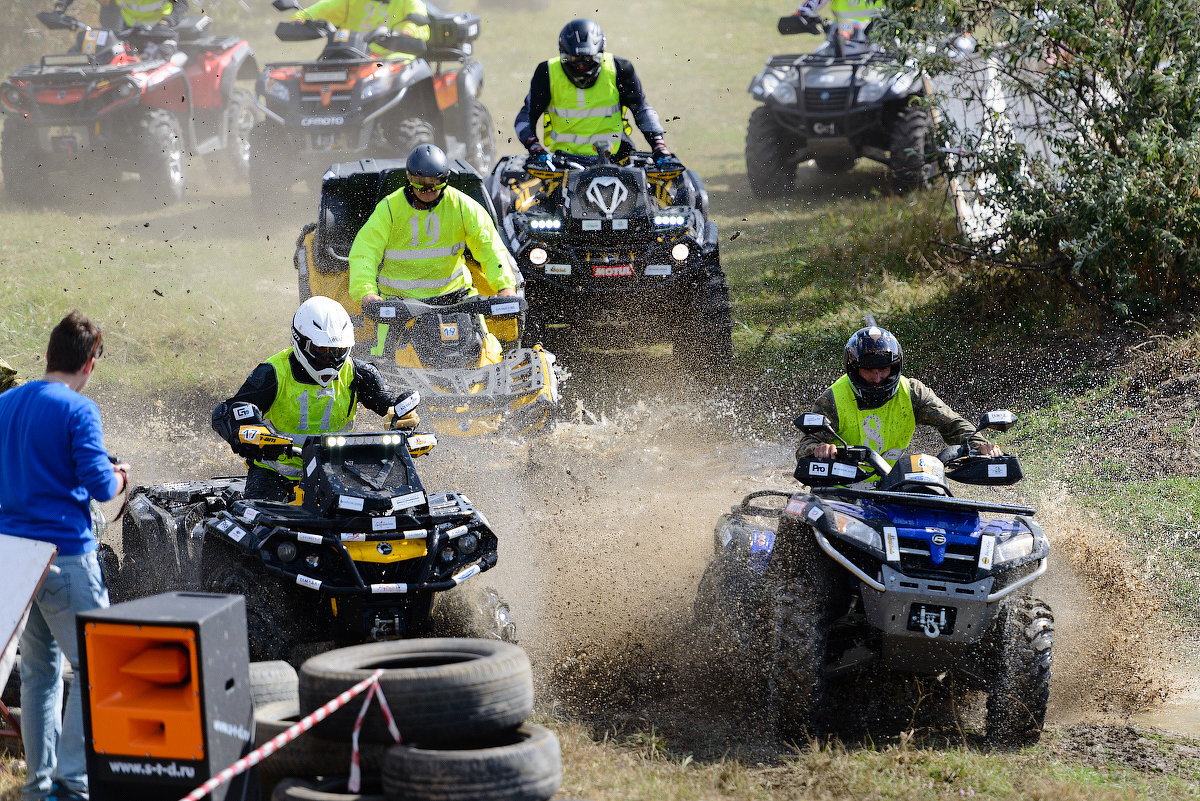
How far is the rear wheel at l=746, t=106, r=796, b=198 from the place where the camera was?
1803cm

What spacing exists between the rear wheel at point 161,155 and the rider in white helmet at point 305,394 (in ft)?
38.7

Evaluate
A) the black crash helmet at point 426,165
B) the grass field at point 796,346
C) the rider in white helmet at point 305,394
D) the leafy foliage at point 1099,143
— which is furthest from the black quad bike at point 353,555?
the leafy foliage at point 1099,143

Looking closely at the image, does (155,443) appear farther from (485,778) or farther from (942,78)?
(942,78)

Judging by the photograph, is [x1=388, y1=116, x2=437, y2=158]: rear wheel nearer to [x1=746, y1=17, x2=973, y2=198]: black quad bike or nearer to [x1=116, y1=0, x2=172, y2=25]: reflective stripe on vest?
[x1=746, y1=17, x2=973, y2=198]: black quad bike

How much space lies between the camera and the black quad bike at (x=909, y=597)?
5523 mm

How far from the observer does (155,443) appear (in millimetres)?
10656

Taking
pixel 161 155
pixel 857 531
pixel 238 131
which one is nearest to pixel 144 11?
pixel 238 131

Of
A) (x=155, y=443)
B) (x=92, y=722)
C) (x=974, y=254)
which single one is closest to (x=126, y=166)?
(x=155, y=443)

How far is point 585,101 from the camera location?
1220 centimetres

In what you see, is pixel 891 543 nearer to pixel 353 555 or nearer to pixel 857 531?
pixel 857 531

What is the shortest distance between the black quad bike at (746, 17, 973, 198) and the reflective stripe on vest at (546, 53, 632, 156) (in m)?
5.22

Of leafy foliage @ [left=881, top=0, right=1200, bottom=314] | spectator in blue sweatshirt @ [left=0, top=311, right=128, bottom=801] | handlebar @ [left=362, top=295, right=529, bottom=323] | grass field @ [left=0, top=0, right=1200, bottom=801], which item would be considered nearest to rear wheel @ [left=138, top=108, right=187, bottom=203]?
grass field @ [left=0, top=0, right=1200, bottom=801]

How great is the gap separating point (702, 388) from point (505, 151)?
41.6 ft

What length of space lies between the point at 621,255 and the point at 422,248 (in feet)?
6.19
